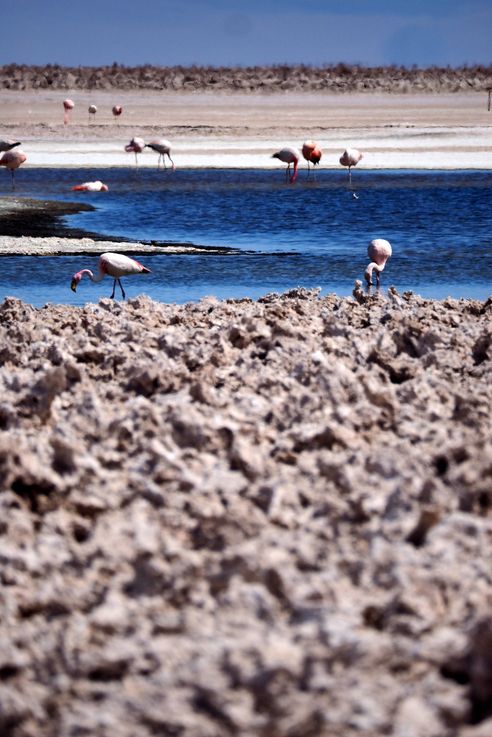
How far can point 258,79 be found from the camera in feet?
163

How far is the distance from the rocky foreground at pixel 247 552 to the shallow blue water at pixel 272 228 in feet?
22.3

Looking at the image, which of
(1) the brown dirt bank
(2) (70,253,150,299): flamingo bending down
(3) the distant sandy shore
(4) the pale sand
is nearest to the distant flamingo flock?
(2) (70,253,150,299): flamingo bending down

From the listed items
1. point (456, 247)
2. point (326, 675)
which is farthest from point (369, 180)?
point (326, 675)

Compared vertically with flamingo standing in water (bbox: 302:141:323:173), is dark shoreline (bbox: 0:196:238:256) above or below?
below

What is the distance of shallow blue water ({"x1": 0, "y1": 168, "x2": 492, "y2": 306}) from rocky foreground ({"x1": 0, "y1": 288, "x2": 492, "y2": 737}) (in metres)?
6.80

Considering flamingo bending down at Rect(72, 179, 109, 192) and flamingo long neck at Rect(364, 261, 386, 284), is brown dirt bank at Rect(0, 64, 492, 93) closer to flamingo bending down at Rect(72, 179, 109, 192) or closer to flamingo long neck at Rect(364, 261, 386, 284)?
flamingo bending down at Rect(72, 179, 109, 192)

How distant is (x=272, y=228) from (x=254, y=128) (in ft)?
53.7

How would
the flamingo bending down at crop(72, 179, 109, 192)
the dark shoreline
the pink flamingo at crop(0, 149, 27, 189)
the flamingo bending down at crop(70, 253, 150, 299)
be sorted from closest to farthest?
the flamingo bending down at crop(70, 253, 150, 299) < the dark shoreline < the flamingo bending down at crop(72, 179, 109, 192) < the pink flamingo at crop(0, 149, 27, 189)

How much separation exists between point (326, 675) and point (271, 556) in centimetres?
45

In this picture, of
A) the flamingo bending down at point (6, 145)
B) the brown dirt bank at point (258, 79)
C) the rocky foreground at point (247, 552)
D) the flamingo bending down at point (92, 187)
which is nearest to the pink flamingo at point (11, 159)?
the flamingo bending down at point (92, 187)

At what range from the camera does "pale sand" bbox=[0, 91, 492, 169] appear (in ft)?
87.7

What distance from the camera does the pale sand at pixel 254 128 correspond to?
87.7 feet

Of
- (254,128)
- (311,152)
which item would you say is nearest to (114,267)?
(311,152)

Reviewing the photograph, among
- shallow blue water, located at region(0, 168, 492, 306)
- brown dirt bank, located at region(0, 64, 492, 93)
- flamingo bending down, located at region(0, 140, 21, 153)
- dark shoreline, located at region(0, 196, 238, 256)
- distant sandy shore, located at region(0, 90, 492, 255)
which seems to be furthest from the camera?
brown dirt bank, located at region(0, 64, 492, 93)
